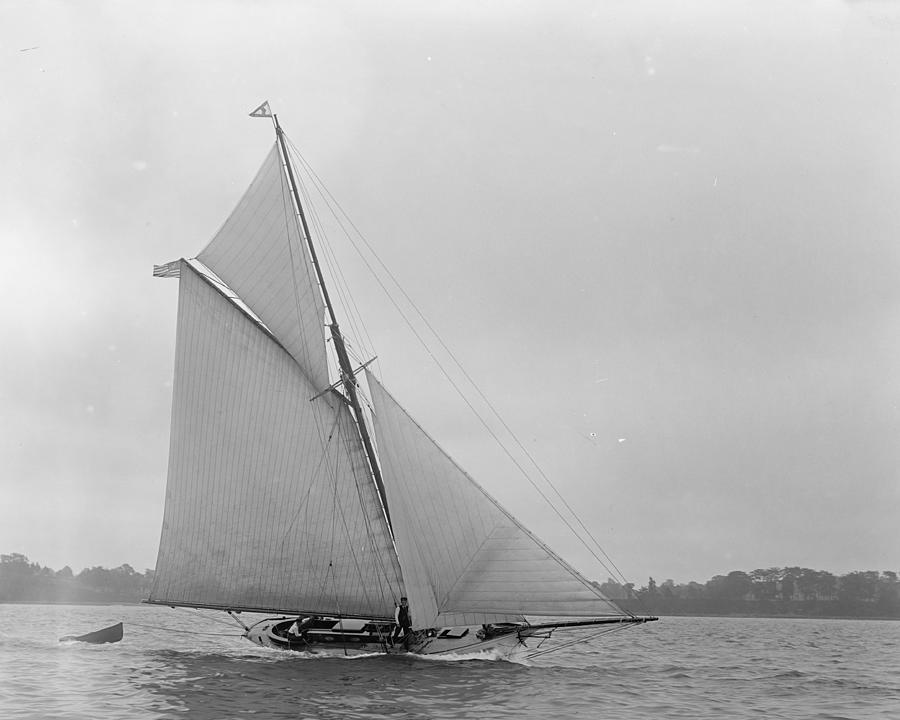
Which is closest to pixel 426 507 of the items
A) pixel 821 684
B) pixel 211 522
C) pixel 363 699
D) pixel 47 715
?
pixel 363 699

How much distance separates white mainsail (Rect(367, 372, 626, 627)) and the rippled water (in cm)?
219

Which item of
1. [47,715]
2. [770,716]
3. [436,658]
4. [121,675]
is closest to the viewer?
[47,715]

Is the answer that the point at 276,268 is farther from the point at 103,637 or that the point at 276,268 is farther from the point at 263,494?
the point at 103,637

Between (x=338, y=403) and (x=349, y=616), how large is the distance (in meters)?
7.70

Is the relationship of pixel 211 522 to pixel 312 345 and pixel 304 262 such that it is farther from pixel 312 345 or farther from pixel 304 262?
pixel 304 262

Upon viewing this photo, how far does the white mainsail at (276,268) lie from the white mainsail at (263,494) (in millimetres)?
782

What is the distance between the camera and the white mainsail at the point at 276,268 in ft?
111

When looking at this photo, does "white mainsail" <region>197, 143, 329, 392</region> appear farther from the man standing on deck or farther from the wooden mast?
the man standing on deck

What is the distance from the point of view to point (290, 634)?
35.5 metres

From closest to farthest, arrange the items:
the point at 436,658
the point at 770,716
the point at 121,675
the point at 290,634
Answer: the point at 770,716
the point at 121,675
the point at 436,658
the point at 290,634

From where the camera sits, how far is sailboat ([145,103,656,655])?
108ft

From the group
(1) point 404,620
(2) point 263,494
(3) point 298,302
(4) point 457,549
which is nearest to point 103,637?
(2) point 263,494

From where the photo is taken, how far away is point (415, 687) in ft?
82.2

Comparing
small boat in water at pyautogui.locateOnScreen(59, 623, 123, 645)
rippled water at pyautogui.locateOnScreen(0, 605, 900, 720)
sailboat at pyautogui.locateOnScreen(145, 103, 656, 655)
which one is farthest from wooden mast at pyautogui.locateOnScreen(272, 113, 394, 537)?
small boat in water at pyautogui.locateOnScreen(59, 623, 123, 645)
